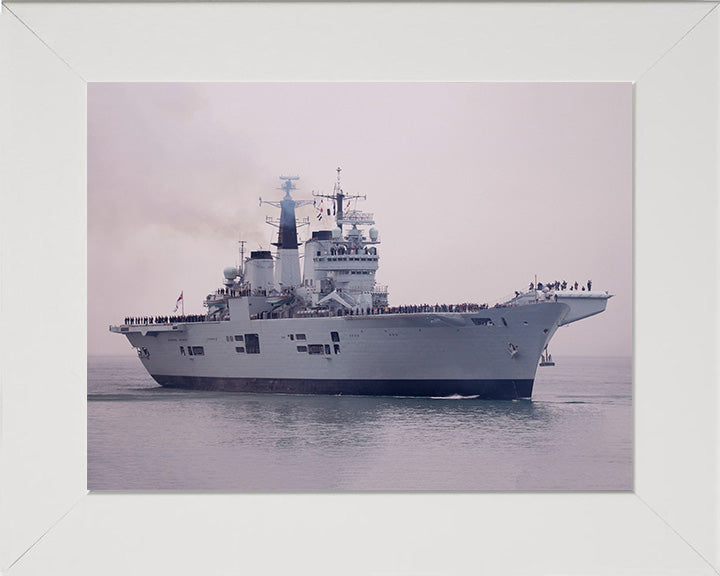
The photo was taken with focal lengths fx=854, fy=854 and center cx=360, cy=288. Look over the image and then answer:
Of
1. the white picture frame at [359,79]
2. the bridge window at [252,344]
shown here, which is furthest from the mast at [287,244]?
the white picture frame at [359,79]

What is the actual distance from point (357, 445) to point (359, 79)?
263 inches

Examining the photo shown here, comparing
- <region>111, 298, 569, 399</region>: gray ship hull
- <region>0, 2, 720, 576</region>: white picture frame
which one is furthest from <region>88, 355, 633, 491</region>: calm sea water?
<region>0, 2, 720, 576</region>: white picture frame

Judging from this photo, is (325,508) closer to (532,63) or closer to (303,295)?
(532,63)

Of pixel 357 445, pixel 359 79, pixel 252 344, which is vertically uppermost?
pixel 359 79

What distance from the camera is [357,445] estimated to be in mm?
11867

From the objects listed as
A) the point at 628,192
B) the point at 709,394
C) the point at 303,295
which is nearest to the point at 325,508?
the point at 709,394

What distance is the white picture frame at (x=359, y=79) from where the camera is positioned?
5.20 meters

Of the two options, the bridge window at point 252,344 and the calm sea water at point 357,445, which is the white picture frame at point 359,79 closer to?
the calm sea water at point 357,445

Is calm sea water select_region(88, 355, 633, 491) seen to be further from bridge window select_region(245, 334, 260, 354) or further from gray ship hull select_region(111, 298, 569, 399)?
bridge window select_region(245, 334, 260, 354)

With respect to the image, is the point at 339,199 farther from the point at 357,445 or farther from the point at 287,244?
the point at 357,445

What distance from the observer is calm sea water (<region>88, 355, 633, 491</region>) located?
9.70 m

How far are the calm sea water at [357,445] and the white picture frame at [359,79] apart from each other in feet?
7.68

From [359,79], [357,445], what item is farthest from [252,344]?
[359,79]

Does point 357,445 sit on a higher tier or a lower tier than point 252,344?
lower
